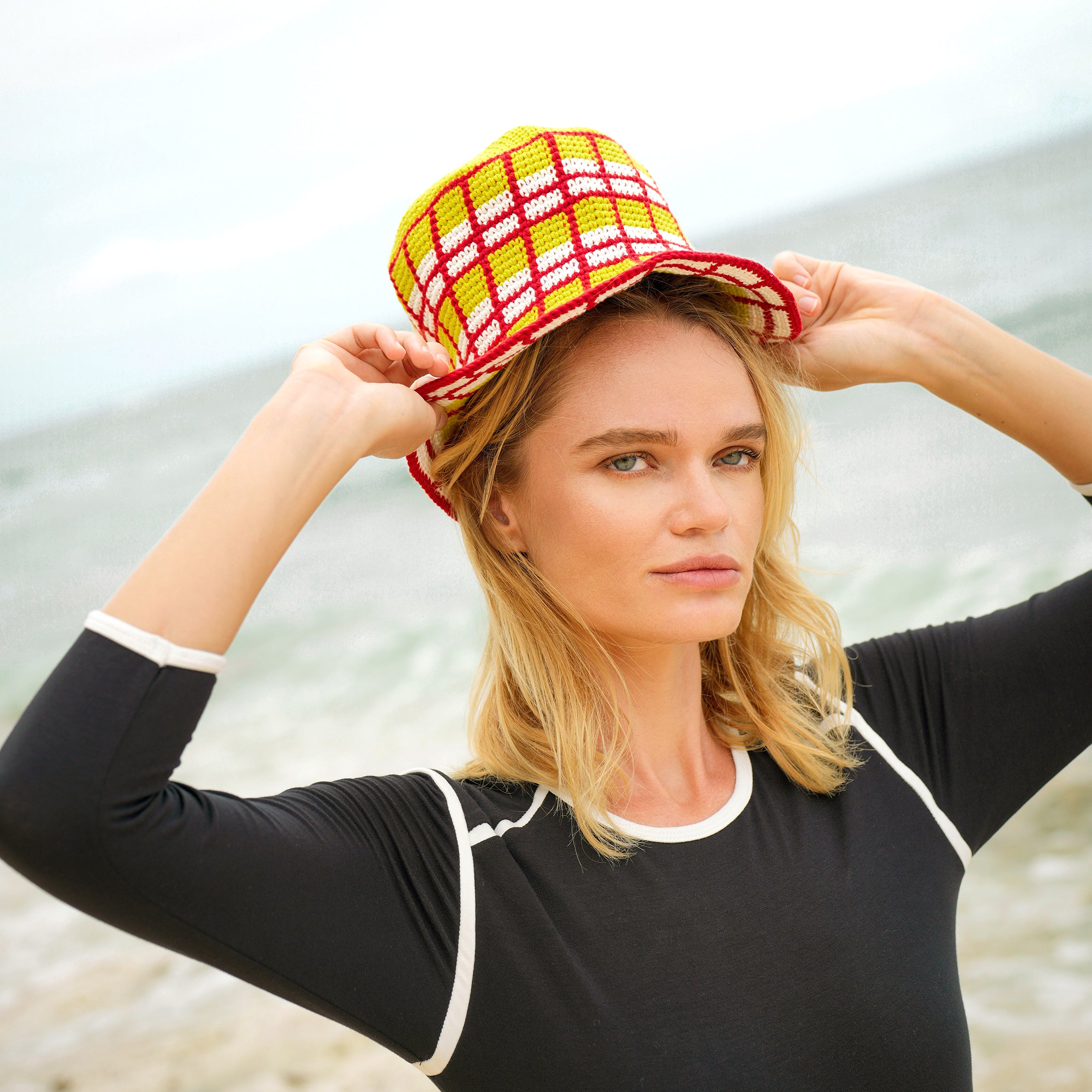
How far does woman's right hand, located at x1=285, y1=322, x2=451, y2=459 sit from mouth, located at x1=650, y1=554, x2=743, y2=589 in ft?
1.22

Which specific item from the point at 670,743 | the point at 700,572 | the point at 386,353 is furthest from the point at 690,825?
the point at 386,353

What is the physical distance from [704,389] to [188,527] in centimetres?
72

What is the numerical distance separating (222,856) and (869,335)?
124 centimetres

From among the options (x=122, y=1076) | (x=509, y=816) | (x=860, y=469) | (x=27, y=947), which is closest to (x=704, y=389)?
(x=509, y=816)

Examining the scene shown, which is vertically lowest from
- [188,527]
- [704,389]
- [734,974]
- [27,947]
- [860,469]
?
[860,469]

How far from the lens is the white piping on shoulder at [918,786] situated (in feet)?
4.99

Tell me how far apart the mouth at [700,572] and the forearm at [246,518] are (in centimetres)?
44

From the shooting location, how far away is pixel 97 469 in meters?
14.0

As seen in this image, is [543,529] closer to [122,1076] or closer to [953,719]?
[953,719]

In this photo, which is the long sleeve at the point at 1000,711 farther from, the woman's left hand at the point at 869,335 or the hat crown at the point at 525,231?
the hat crown at the point at 525,231

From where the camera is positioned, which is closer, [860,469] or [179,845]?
[179,845]

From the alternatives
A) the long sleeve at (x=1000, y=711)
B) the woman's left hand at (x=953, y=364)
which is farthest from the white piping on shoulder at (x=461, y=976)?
the woman's left hand at (x=953, y=364)

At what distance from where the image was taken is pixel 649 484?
4.48ft

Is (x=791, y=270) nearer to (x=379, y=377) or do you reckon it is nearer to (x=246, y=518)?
(x=379, y=377)
